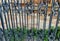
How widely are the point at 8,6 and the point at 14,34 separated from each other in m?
0.40

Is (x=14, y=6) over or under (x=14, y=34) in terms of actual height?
over

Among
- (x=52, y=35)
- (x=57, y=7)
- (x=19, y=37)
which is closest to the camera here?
(x=57, y=7)

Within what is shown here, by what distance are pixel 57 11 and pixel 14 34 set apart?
610mm

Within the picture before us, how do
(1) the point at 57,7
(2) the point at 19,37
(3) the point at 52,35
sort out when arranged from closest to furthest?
(1) the point at 57,7
(3) the point at 52,35
(2) the point at 19,37

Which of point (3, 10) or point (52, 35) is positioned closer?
point (3, 10)

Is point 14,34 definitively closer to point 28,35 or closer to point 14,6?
point 28,35

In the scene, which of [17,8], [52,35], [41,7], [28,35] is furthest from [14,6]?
[52,35]

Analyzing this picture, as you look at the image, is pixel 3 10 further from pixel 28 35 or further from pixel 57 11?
pixel 57 11

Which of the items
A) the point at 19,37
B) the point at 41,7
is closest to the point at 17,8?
the point at 41,7

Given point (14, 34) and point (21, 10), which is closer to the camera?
point (21, 10)

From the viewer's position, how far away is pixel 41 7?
68.2 inches

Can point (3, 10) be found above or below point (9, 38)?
above

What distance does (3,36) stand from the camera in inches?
78.5

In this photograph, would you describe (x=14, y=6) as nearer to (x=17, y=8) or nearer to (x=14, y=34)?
(x=17, y=8)
